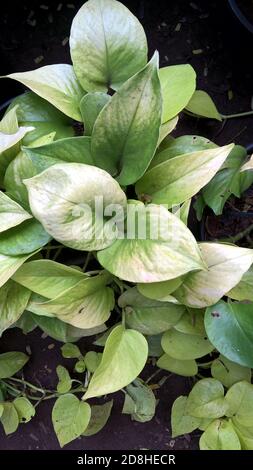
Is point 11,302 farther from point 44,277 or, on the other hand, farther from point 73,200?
point 73,200

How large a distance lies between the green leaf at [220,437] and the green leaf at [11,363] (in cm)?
39

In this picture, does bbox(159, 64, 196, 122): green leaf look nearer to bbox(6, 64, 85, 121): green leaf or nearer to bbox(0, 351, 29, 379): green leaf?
bbox(6, 64, 85, 121): green leaf

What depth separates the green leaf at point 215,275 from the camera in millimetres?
591

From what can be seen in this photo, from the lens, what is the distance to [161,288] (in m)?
0.62

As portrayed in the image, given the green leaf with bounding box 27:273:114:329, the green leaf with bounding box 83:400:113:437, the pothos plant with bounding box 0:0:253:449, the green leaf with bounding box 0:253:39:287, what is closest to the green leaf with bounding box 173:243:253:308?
the pothos plant with bounding box 0:0:253:449

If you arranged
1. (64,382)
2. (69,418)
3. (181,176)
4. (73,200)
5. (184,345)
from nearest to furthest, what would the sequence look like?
(73,200) < (181,176) < (184,345) < (69,418) < (64,382)

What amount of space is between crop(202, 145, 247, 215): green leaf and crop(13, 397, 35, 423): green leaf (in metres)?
0.53

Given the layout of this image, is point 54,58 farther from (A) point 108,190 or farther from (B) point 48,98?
(A) point 108,190

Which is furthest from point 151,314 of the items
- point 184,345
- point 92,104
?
point 92,104

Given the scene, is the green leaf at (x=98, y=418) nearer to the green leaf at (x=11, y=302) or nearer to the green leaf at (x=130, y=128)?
the green leaf at (x=11, y=302)

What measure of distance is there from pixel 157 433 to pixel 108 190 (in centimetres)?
67

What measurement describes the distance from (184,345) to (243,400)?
145mm

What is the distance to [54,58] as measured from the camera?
1.07m

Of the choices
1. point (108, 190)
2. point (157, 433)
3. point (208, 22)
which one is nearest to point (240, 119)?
point (208, 22)
